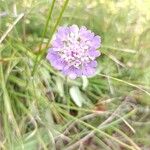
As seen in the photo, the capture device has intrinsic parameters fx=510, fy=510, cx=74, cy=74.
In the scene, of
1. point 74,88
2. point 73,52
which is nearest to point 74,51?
point 73,52

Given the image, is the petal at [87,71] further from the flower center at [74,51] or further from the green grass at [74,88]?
the green grass at [74,88]

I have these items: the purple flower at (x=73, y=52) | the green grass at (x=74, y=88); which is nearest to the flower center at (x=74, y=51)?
the purple flower at (x=73, y=52)

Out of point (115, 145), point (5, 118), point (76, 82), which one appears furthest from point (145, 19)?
point (5, 118)

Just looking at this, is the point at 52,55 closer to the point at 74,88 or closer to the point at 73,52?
the point at 73,52

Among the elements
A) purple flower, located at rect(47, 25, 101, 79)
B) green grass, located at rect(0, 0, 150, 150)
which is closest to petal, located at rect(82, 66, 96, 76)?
purple flower, located at rect(47, 25, 101, 79)

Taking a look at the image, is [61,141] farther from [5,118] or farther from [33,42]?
[33,42]

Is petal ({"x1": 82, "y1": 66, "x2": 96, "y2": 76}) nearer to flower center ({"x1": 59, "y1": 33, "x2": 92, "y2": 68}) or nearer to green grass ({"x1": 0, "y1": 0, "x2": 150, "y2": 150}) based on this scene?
flower center ({"x1": 59, "y1": 33, "x2": 92, "y2": 68})
